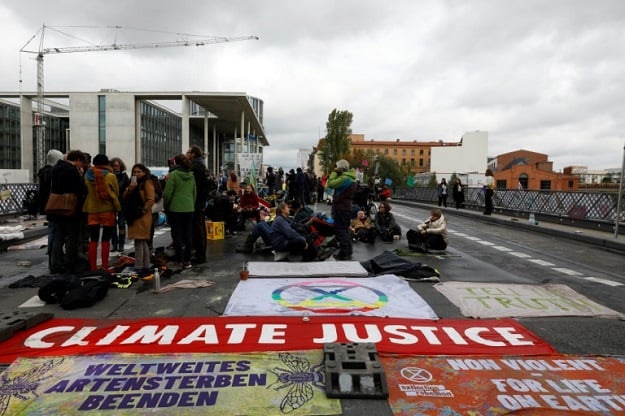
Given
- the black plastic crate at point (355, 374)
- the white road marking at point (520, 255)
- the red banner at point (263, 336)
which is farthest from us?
the white road marking at point (520, 255)

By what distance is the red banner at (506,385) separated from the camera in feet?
9.88

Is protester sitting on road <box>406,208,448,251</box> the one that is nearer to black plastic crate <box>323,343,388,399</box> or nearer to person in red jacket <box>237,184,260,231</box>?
person in red jacket <box>237,184,260,231</box>

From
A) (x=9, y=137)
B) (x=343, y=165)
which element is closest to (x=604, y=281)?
(x=343, y=165)

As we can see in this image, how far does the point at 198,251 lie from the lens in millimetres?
8727

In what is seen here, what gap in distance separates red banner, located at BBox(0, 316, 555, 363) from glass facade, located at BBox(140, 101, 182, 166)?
67.5m

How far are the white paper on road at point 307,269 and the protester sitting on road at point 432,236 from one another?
286 centimetres

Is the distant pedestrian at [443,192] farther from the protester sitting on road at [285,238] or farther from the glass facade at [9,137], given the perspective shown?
the glass facade at [9,137]

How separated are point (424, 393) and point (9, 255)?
9.45 m

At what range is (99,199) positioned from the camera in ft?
23.0

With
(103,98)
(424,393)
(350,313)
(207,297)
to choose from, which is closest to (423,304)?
(350,313)

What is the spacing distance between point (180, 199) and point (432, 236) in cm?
576

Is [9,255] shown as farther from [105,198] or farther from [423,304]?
[423,304]

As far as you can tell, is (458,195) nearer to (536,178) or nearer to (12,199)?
(12,199)

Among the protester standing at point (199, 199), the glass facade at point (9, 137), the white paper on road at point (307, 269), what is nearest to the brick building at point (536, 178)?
the white paper on road at point (307, 269)
